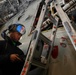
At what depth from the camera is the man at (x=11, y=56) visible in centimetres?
148

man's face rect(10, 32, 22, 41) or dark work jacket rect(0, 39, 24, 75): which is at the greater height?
man's face rect(10, 32, 22, 41)

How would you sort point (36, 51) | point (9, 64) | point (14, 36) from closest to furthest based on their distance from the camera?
point (36, 51) < point (9, 64) < point (14, 36)

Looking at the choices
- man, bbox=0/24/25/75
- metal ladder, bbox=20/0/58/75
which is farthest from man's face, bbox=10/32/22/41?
metal ladder, bbox=20/0/58/75

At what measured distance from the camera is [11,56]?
56.8 inches

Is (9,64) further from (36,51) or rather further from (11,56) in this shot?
(36,51)

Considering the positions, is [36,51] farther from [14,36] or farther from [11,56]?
[14,36]

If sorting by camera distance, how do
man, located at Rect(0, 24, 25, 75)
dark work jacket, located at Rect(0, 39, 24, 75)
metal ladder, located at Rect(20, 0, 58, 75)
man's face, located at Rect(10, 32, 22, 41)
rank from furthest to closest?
man's face, located at Rect(10, 32, 22, 41)
dark work jacket, located at Rect(0, 39, 24, 75)
man, located at Rect(0, 24, 25, 75)
metal ladder, located at Rect(20, 0, 58, 75)

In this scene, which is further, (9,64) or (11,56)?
(9,64)

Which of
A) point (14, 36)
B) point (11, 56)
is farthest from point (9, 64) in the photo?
point (14, 36)

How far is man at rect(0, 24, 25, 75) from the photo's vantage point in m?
1.48

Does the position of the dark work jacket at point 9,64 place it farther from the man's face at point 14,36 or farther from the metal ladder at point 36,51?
the metal ladder at point 36,51

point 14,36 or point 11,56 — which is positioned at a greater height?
point 14,36

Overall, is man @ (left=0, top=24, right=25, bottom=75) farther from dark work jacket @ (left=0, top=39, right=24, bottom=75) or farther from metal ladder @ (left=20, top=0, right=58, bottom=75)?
metal ladder @ (left=20, top=0, right=58, bottom=75)

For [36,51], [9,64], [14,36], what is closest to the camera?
[36,51]
